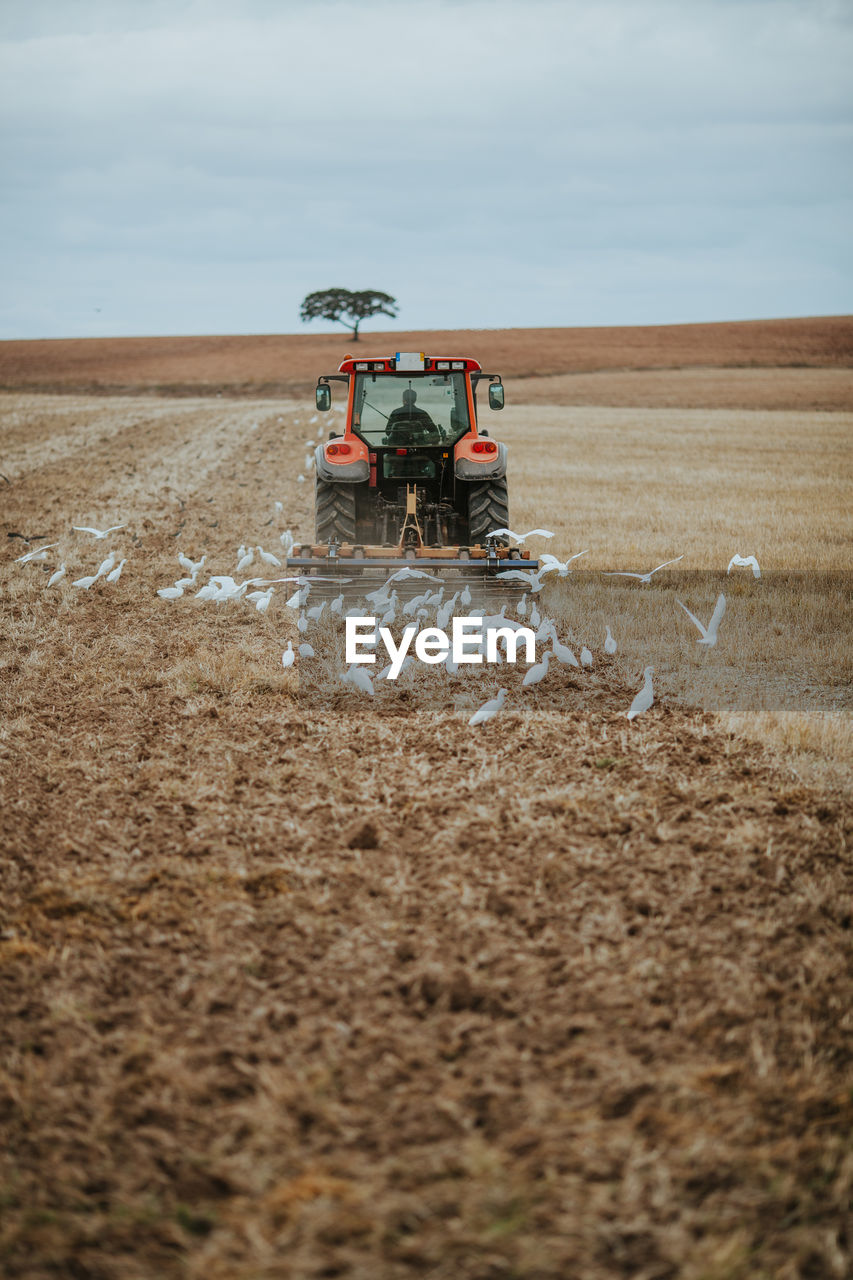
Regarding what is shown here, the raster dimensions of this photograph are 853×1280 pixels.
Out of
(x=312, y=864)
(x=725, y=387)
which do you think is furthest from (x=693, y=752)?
(x=725, y=387)

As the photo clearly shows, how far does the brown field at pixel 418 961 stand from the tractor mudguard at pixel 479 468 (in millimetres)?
1760

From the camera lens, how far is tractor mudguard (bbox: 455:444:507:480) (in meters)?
8.03

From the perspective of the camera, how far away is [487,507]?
27.1ft

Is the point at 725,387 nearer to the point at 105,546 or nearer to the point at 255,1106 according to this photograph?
the point at 105,546

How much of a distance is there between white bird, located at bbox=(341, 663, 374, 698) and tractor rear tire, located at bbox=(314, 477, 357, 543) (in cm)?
269

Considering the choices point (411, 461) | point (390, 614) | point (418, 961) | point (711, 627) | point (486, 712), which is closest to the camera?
point (418, 961)

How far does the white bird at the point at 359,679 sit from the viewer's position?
562cm

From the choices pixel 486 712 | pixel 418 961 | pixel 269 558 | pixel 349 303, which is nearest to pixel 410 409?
pixel 269 558

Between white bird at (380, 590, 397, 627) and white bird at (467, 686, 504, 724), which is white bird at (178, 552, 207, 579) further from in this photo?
white bird at (467, 686, 504, 724)

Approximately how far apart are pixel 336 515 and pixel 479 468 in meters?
1.41

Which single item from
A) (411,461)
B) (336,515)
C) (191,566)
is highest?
(411,461)

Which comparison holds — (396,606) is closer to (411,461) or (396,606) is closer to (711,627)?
(411,461)

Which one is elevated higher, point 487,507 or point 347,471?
point 347,471

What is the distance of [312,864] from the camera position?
11.8 feet
